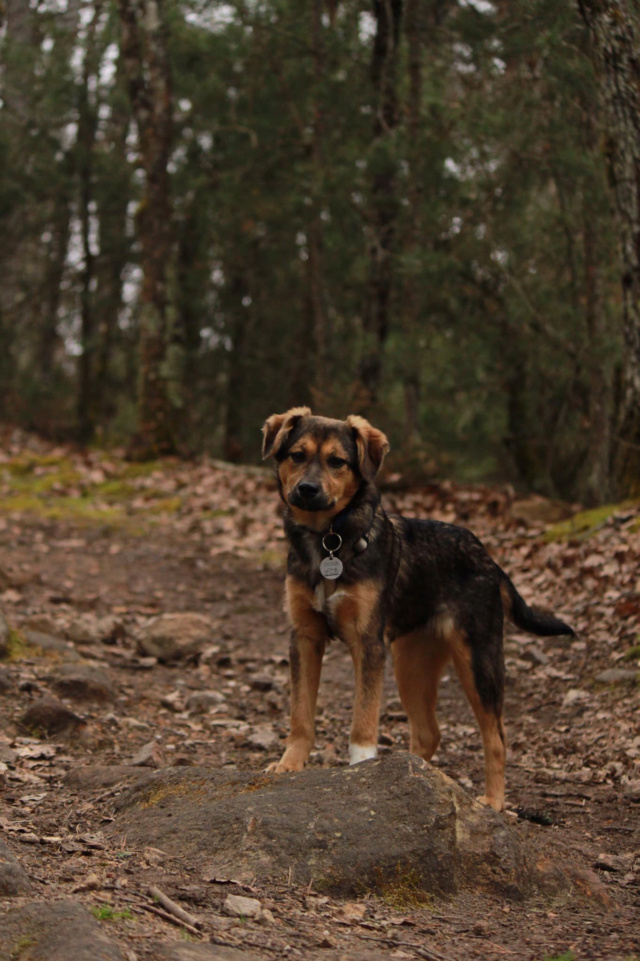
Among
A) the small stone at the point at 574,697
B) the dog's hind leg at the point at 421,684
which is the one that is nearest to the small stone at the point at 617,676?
the small stone at the point at 574,697

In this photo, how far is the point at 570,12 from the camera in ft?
35.8

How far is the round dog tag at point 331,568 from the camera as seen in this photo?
539 centimetres

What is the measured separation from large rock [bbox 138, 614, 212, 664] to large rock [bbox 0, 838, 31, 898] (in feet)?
16.9

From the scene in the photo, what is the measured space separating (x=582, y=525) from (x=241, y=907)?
8416 mm

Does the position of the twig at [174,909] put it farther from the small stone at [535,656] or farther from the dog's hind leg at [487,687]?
the small stone at [535,656]

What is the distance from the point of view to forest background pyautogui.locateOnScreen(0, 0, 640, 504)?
1443cm

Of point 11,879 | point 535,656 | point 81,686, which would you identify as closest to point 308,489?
point 11,879

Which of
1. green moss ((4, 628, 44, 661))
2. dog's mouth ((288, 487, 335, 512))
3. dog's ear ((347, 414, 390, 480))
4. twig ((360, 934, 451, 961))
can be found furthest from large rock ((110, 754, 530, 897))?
green moss ((4, 628, 44, 661))

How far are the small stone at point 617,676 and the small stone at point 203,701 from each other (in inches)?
122

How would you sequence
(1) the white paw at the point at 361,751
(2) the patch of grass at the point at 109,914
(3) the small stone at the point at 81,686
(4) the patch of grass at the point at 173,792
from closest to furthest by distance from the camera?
(2) the patch of grass at the point at 109,914 → (4) the patch of grass at the point at 173,792 → (1) the white paw at the point at 361,751 → (3) the small stone at the point at 81,686

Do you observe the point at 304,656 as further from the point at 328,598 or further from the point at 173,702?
the point at 173,702

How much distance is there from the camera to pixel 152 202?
18797mm

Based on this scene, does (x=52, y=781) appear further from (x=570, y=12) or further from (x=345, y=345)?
(x=345, y=345)

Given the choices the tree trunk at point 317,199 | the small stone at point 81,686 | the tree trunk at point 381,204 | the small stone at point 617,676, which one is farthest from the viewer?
the tree trunk at point 317,199
